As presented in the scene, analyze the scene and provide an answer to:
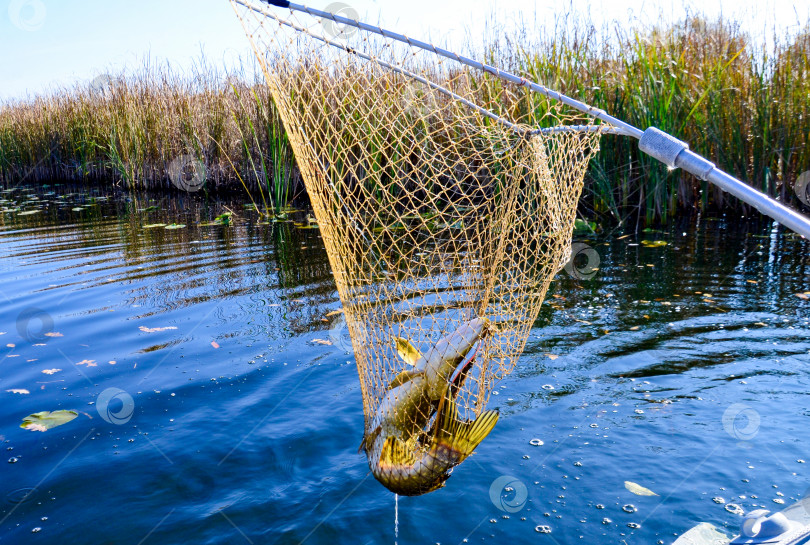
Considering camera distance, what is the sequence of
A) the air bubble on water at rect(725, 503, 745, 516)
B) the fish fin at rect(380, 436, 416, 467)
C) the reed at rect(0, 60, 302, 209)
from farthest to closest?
the reed at rect(0, 60, 302, 209) < the air bubble on water at rect(725, 503, 745, 516) < the fish fin at rect(380, 436, 416, 467)

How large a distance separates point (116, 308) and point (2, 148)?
703 inches

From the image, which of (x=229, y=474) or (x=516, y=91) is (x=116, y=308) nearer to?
(x=229, y=474)

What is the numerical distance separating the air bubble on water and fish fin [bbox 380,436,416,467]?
1432 mm

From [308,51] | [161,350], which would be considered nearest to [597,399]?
[308,51]

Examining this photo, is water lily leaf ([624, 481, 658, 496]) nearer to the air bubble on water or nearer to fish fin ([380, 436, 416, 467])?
the air bubble on water

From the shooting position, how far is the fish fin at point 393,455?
237 centimetres

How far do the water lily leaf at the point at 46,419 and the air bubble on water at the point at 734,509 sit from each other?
3.45 metres

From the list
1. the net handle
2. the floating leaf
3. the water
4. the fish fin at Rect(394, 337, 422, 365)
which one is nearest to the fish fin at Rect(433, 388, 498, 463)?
the fish fin at Rect(394, 337, 422, 365)

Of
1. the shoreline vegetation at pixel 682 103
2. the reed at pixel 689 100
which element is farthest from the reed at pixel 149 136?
the reed at pixel 689 100

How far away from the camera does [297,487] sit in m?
2.98

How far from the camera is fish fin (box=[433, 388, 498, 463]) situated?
2379 mm

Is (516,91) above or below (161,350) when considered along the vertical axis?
above

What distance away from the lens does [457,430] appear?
94.0 inches

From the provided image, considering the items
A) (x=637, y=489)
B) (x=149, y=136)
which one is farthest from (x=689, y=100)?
(x=149, y=136)
